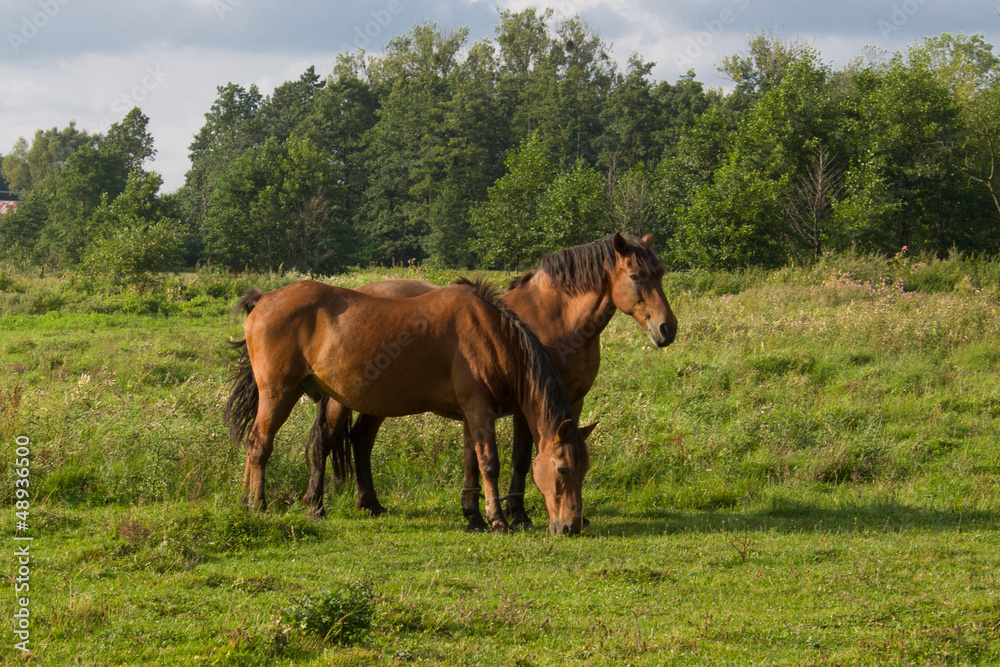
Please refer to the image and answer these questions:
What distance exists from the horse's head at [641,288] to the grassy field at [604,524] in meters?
1.97

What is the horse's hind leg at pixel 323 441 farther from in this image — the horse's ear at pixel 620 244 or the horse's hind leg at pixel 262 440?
the horse's ear at pixel 620 244

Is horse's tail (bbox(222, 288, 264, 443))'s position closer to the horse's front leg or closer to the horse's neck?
the horse's front leg

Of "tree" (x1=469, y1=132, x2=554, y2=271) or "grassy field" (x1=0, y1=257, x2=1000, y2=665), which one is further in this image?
"tree" (x1=469, y1=132, x2=554, y2=271)

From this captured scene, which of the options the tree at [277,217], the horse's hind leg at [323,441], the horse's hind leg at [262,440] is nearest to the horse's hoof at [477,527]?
the horse's hind leg at [323,441]

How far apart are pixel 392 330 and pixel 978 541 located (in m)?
5.70

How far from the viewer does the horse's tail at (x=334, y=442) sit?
8.35 metres

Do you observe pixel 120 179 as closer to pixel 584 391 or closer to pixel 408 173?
pixel 408 173

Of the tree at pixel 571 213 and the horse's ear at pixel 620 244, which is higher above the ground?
the tree at pixel 571 213

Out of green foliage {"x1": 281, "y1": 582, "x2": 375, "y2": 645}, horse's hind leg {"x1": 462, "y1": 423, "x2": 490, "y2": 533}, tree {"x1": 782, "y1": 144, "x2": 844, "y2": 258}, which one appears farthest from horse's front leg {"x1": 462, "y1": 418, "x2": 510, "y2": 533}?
tree {"x1": 782, "y1": 144, "x2": 844, "y2": 258}

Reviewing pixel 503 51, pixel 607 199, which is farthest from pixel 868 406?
pixel 503 51

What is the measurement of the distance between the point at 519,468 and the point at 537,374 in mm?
1199

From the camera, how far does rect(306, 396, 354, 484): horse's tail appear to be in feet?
27.4

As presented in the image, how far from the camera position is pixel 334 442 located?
8422 mm

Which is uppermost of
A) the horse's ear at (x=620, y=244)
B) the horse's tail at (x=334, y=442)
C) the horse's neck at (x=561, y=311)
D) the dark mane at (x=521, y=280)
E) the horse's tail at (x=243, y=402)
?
the horse's ear at (x=620, y=244)
